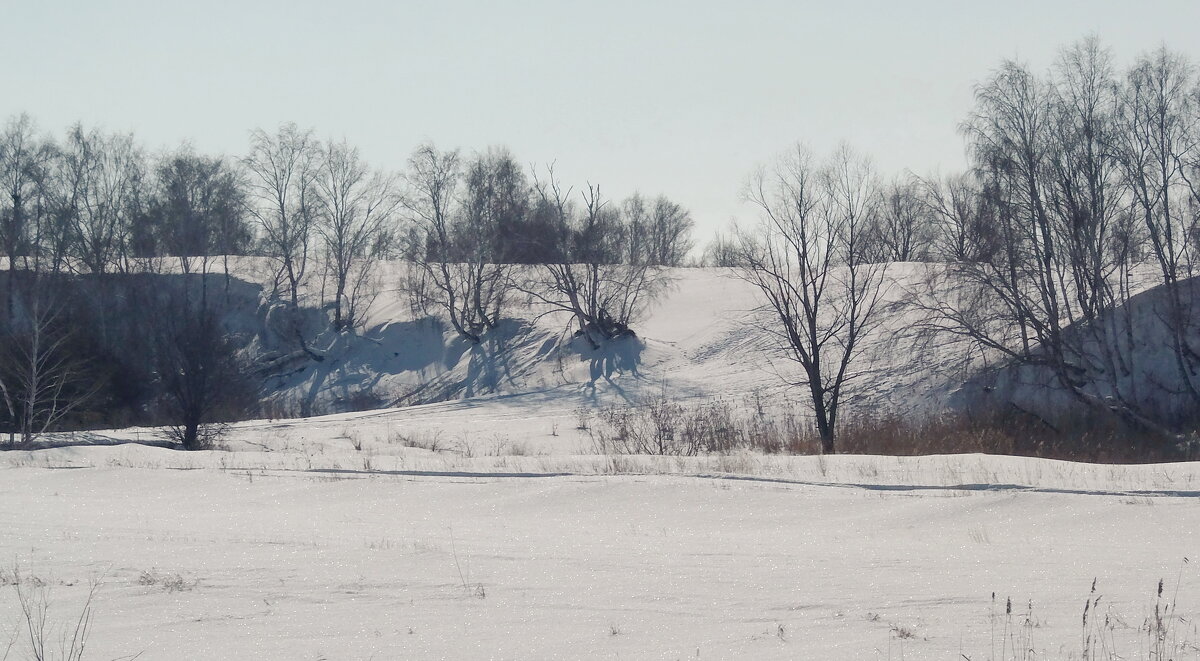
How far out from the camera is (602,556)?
7.90 m

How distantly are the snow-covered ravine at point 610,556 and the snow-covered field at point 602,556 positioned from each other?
30 mm

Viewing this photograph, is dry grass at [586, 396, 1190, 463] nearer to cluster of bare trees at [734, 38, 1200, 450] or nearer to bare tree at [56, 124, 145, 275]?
cluster of bare trees at [734, 38, 1200, 450]

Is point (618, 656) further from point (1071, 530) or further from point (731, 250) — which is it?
point (731, 250)

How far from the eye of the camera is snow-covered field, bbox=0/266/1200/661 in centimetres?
543

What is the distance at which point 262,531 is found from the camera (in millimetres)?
9492

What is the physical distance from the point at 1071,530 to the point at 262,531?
750 centimetres

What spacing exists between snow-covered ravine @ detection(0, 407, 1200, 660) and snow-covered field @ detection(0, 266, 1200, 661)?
3cm

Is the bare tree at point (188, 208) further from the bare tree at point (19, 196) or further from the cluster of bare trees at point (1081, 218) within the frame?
the cluster of bare trees at point (1081, 218)

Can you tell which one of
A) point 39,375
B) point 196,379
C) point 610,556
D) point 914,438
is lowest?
point 610,556

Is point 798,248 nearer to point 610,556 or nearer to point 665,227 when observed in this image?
point 610,556

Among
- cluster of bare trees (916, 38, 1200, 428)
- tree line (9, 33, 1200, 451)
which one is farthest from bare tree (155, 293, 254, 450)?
cluster of bare trees (916, 38, 1200, 428)

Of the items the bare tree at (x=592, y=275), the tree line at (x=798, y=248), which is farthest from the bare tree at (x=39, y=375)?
the bare tree at (x=592, y=275)

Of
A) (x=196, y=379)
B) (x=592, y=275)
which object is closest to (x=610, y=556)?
(x=196, y=379)

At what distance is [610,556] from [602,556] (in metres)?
0.06
